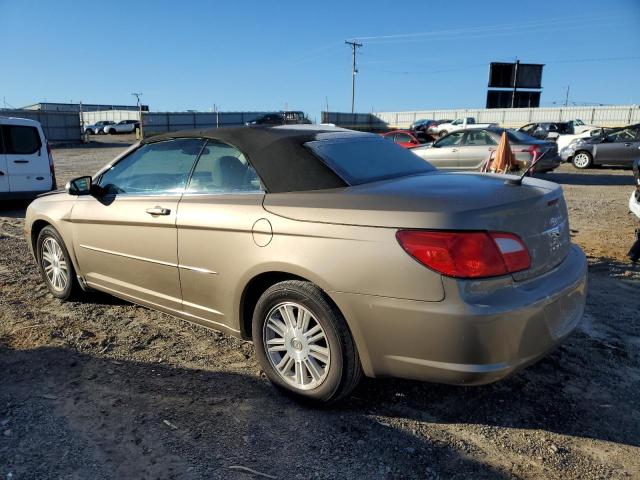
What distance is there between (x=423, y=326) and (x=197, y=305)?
167cm

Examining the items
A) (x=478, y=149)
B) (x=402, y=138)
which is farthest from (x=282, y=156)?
(x=402, y=138)

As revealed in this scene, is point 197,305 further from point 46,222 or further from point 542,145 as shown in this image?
point 542,145

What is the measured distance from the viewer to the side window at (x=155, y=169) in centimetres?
371

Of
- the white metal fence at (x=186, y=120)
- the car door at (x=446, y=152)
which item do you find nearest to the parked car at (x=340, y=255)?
the car door at (x=446, y=152)

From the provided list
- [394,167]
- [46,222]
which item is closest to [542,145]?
[394,167]

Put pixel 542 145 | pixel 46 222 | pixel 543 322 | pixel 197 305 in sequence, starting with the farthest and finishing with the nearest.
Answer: pixel 542 145, pixel 46 222, pixel 197 305, pixel 543 322

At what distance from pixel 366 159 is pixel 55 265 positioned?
10.4ft

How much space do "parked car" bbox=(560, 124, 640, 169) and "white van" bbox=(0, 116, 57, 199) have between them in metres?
16.1

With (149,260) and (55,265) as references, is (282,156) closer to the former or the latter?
(149,260)

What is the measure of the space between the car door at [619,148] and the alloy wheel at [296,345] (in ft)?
55.2

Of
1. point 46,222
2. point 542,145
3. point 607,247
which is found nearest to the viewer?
point 46,222

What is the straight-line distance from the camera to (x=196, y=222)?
3.35 metres

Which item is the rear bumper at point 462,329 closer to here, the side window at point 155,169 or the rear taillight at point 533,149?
the side window at point 155,169

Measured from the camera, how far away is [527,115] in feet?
163
